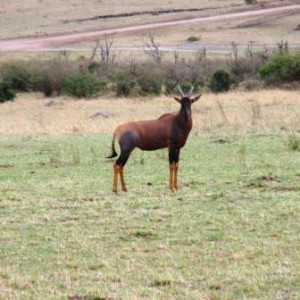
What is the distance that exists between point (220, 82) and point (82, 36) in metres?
27.4

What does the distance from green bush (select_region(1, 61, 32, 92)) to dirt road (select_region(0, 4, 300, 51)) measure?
1388 cm

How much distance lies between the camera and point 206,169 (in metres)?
17.1

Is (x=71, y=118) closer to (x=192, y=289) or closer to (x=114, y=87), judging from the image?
(x=114, y=87)

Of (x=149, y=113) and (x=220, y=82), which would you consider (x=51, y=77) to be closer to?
(x=220, y=82)

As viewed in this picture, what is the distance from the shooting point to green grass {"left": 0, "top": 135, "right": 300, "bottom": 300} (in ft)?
27.8

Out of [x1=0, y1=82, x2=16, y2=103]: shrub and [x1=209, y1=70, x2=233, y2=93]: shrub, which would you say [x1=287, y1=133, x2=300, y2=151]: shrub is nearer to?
[x1=209, y1=70, x2=233, y2=93]: shrub

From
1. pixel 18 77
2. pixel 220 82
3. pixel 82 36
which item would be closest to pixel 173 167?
pixel 220 82

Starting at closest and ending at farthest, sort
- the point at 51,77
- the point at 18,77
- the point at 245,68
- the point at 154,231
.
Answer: the point at 154,231, the point at 51,77, the point at 245,68, the point at 18,77

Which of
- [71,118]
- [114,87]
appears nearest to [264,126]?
[71,118]

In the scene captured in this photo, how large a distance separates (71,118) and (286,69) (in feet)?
38.4

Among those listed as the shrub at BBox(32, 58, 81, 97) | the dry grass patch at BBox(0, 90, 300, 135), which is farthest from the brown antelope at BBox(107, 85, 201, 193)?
the shrub at BBox(32, 58, 81, 97)

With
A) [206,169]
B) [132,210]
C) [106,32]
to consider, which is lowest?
[106,32]

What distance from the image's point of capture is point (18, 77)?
45.1 meters

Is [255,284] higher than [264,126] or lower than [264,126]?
higher
